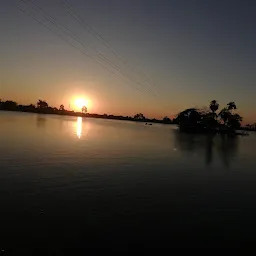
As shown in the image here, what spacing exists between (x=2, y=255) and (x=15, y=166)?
2075 cm

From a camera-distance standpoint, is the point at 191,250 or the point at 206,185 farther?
the point at 206,185

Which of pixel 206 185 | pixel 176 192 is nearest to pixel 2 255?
pixel 176 192

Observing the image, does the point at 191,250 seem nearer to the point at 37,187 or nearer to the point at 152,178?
the point at 37,187

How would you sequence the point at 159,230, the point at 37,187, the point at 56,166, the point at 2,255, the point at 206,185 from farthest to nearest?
1. the point at 56,166
2. the point at 206,185
3. the point at 37,187
4. the point at 159,230
5. the point at 2,255

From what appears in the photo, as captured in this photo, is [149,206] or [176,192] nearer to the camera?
[149,206]

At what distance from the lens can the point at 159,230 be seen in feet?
55.1

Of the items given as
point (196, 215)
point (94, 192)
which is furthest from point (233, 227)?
point (94, 192)

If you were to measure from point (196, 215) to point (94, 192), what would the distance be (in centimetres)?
931

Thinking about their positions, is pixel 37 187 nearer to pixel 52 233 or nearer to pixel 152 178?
pixel 52 233

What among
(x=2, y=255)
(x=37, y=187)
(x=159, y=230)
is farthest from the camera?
(x=37, y=187)

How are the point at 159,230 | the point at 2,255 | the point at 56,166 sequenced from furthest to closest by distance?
the point at 56,166 → the point at 159,230 → the point at 2,255

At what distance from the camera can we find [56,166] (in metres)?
34.2

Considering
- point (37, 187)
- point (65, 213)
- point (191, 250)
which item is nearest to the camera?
point (191, 250)

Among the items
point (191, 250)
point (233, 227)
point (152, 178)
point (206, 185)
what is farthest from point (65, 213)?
point (206, 185)
